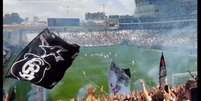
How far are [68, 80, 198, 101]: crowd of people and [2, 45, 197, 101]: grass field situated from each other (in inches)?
2.6

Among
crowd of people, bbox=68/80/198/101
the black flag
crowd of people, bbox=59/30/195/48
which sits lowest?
crowd of people, bbox=68/80/198/101

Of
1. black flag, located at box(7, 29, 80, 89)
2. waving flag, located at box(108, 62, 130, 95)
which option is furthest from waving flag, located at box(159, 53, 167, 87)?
black flag, located at box(7, 29, 80, 89)

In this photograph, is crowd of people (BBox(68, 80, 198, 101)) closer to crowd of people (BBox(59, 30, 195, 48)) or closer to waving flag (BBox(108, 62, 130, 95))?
waving flag (BBox(108, 62, 130, 95))

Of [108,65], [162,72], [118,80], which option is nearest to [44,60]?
[108,65]

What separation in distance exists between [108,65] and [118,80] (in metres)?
0.17

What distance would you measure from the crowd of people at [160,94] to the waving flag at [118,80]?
0.14 feet

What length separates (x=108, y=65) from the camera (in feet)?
15.6

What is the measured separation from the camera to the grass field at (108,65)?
183 inches

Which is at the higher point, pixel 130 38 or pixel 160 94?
pixel 130 38

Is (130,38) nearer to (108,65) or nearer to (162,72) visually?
(108,65)

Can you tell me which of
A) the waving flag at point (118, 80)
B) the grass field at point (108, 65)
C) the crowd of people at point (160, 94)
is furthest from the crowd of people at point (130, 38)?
the crowd of people at point (160, 94)

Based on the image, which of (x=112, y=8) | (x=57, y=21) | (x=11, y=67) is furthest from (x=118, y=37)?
(x=11, y=67)

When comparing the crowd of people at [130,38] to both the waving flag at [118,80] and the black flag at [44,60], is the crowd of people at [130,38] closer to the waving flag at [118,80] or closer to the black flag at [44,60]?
the black flag at [44,60]

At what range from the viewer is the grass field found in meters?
4.64
